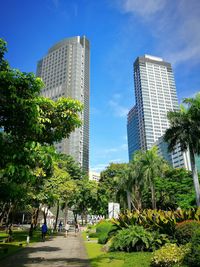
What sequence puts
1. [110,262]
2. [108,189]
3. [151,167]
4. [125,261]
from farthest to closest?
1. [108,189]
2. [151,167]
3. [110,262]
4. [125,261]

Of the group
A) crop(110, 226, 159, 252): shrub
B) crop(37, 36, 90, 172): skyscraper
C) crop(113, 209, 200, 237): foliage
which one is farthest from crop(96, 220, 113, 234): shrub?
crop(37, 36, 90, 172): skyscraper

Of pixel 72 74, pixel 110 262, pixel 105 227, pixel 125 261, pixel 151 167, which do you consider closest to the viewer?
pixel 125 261

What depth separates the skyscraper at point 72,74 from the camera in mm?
160100

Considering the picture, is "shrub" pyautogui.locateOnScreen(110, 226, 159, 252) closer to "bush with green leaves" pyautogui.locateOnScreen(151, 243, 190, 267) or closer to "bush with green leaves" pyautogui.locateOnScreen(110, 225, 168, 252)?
"bush with green leaves" pyautogui.locateOnScreen(110, 225, 168, 252)

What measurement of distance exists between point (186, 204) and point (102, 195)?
69.1 ft

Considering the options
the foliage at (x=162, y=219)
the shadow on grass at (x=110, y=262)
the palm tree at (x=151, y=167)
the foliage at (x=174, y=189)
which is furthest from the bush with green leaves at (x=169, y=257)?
the palm tree at (x=151, y=167)

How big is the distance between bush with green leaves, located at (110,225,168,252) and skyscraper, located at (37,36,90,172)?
133815 millimetres

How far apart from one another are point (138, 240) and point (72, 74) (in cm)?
16515

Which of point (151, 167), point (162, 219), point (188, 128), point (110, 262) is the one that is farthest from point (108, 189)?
point (110, 262)

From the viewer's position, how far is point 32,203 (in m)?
25.4

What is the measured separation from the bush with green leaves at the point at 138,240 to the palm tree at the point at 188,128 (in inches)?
747

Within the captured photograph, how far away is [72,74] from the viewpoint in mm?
171375

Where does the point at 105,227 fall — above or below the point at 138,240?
above

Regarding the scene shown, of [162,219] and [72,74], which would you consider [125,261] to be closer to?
[162,219]
